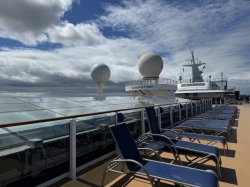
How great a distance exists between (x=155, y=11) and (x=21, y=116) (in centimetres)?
701

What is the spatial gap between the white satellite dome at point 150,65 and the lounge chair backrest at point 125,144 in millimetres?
20204

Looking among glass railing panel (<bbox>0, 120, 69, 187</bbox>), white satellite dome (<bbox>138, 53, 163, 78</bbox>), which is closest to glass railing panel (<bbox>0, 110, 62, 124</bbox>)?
glass railing panel (<bbox>0, 120, 69, 187</bbox>)

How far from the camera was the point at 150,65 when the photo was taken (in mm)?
22281

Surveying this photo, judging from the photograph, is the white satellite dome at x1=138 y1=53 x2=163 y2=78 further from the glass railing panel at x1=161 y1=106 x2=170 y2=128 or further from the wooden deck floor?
the wooden deck floor

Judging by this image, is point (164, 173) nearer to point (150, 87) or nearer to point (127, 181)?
point (127, 181)

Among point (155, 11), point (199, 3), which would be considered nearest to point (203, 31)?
point (199, 3)

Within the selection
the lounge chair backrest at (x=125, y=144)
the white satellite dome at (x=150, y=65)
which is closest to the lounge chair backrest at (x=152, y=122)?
the lounge chair backrest at (x=125, y=144)

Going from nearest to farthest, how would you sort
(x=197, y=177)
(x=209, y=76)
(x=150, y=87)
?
(x=197, y=177), (x=150, y=87), (x=209, y=76)

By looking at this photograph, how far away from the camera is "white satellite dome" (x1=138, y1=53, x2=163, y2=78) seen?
875 inches

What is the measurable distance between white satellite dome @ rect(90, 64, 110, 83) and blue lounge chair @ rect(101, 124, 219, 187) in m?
17.3

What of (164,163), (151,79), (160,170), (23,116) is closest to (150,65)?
(151,79)

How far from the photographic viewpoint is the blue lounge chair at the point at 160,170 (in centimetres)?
190

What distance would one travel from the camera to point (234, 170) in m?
3.09

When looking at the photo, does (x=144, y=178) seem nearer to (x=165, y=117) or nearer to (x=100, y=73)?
(x=165, y=117)
